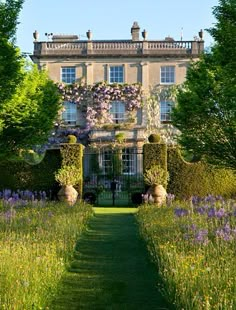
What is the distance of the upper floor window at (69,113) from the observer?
36781 mm

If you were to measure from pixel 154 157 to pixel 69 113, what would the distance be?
17773 millimetres

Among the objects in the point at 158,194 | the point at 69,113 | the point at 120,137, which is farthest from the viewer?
the point at 69,113

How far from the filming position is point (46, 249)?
7.72 metres

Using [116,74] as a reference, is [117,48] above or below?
above

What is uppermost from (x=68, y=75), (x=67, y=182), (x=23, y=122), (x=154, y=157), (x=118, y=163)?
(x=68, y=75)

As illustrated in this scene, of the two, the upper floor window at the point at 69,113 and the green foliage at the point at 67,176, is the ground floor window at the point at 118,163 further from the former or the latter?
the green foliage at the point at 67,176

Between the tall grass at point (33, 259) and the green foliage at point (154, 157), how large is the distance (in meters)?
8.58

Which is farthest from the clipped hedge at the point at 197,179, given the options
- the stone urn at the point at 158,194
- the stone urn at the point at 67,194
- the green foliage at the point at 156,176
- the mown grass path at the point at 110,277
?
the mown grass path at the point at 110,277

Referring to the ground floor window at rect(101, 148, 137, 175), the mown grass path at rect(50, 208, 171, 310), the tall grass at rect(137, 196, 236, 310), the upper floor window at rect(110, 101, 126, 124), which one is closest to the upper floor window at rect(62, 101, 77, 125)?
the upper floor window at rect(110, 101, 126, 124)

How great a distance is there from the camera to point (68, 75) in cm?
3725

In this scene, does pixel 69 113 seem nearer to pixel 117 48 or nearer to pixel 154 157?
pixel 117 48

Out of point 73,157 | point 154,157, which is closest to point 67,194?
point 73,157

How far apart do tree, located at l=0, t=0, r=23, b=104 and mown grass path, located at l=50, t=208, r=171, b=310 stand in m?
5.50

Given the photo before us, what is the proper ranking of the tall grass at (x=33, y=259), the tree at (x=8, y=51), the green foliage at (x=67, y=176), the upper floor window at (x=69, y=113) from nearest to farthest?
the tall grass at (x=33, y=259) < the tree at (x=8, y=51) < the green foliage at (x=67, y=176) < the upper floor window at (x=69, y=113)
